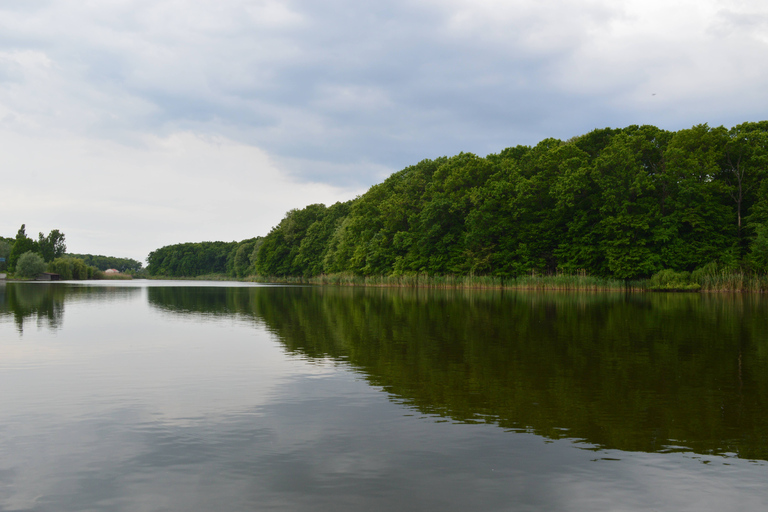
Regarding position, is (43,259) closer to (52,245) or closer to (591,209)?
(52,245)

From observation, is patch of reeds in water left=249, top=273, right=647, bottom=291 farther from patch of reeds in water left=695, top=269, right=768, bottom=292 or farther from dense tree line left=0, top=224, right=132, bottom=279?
dense tree line left=0, top=224, right=132, bottom=279

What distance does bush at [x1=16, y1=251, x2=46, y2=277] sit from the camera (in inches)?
5084

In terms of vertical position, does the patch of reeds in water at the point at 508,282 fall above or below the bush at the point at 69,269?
below

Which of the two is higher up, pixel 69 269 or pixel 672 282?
pixel 69 269

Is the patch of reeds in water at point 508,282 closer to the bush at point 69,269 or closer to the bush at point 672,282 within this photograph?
the bush at point 672,282

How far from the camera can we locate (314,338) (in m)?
18.7

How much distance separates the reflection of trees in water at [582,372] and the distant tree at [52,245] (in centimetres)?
15848

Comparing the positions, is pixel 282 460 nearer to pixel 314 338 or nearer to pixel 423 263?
pixel 314 338

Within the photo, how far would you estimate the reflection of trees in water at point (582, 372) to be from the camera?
8000 millimetres

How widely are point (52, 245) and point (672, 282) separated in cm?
16310

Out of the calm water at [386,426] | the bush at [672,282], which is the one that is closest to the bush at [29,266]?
the calm water at [386,426]

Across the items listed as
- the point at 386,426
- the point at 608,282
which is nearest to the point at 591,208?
the point at 608,282

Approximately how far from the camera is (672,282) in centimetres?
5650

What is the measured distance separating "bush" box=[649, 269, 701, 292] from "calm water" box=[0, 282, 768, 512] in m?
43.7
